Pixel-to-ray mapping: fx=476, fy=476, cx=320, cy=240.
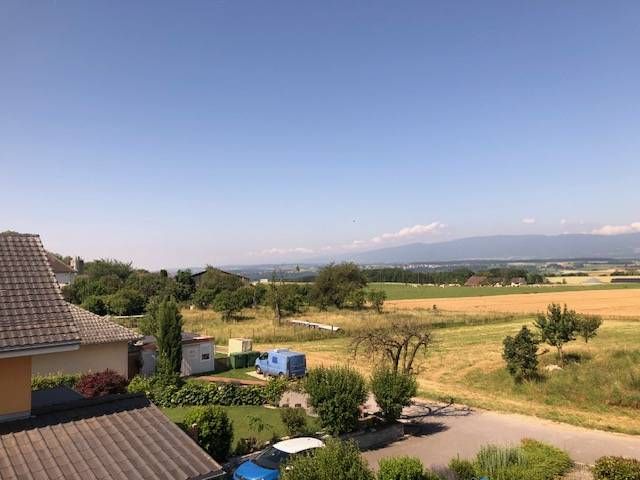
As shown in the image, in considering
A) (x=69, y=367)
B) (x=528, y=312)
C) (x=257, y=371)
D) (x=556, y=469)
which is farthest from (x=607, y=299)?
(x=69, y=367)

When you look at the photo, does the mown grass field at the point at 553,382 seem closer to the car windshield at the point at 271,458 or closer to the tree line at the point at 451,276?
the car windshield at the point at 271,458

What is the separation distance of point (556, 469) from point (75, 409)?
42.2ft

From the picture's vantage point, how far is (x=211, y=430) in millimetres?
14672

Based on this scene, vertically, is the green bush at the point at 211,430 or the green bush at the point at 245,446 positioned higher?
the green bush at the point at 211,430

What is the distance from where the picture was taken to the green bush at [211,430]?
1447cm

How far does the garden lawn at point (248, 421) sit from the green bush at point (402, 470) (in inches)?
244

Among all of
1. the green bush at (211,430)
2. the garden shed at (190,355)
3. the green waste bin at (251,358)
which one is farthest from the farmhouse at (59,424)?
the green waste bin at (251,358)

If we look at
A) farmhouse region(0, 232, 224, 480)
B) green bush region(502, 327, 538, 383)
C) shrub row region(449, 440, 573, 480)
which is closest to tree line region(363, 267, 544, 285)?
green bush region(502, 327, 538, 383)

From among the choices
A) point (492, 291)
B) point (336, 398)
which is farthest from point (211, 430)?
point (492, 291)

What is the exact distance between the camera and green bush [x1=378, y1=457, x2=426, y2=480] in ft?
38.5

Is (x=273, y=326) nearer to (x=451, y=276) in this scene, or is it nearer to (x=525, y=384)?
(x=525, y=384)

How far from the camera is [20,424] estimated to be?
7.60m

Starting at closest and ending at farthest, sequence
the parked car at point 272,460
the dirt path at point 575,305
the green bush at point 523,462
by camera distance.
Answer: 1. the green bush at point 523,462
2. the parked car at point 272,460
3. the dirt path at point 575,305

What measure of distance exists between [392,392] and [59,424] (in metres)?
12.8
